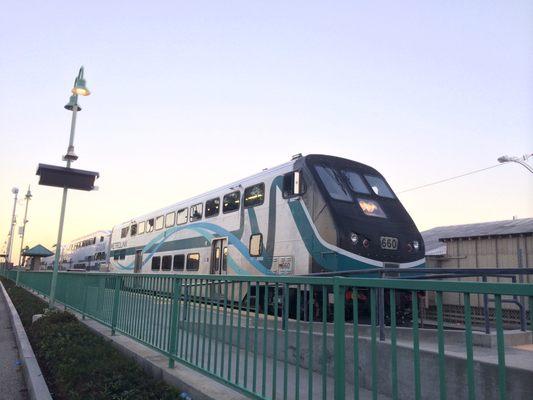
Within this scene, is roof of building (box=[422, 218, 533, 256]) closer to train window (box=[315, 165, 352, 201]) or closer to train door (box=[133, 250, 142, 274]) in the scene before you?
train window (box=[315, 165, 352, 201])

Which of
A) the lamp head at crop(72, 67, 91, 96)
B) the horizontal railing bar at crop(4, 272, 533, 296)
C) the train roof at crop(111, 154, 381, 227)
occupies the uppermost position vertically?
the lamp head at crop(72, 67, 91, 96)

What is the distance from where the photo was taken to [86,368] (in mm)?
5812

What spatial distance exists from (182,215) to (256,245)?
5.43 meters

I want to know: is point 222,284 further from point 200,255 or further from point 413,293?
point 200,255

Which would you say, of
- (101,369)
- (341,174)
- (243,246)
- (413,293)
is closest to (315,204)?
(341,174)

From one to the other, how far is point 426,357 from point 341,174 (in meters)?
6.73

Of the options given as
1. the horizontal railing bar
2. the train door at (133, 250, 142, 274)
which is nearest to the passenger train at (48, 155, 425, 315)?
the horizontal railing bar

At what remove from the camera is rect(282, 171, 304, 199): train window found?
9.61 metres

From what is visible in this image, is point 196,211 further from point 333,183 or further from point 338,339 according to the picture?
point 338,339

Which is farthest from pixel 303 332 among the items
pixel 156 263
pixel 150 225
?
pixel 150 225

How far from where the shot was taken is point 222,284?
15.6 feet

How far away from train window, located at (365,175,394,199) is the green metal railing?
13.8 feet

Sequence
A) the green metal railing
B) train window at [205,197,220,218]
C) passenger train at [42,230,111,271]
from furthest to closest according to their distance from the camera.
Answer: passenger train at [42,230,111,271] < train window at [205,197,220,218] < the green metal railing

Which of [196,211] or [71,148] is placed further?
[196,211]
